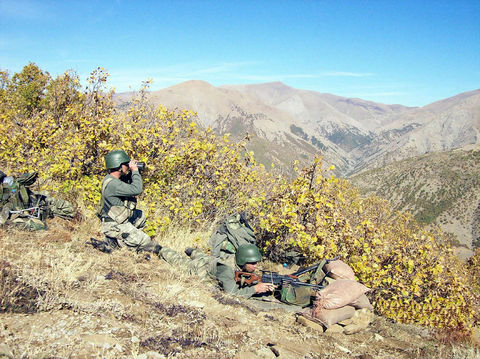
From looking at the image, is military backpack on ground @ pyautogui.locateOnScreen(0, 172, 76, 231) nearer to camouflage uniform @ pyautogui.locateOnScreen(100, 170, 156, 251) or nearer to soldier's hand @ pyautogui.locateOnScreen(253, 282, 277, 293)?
camouflage uniform @ pyautogui.locateOnScreen(100, 170, 156, 251)

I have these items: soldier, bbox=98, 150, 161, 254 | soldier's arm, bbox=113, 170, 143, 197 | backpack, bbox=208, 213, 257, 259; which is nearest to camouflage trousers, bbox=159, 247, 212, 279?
backpack, bbox=208, 213, 257, 259

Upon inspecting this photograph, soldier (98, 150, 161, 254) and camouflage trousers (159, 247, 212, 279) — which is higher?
soldier (98, 150, 161, 254)

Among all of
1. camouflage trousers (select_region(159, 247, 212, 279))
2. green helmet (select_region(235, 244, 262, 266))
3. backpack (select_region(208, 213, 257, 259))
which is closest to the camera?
green helmet (select_region(235, 244, 262, 266))

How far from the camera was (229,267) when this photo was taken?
16.8 ft

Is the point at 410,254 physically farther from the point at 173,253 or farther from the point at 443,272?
the point at 173,253

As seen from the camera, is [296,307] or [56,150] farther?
[56,150]

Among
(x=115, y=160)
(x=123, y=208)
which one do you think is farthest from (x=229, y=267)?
(x=115, y=160)

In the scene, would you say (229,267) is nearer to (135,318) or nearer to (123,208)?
(123,208)

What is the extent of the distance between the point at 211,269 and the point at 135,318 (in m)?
2.11

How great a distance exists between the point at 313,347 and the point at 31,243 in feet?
13.0

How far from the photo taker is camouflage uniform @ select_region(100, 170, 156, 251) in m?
5.04

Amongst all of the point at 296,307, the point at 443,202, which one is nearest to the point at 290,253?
the point at 296,307

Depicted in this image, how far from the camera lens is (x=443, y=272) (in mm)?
6234

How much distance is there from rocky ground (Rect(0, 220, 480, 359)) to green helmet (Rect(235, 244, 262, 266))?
61 centimetres
